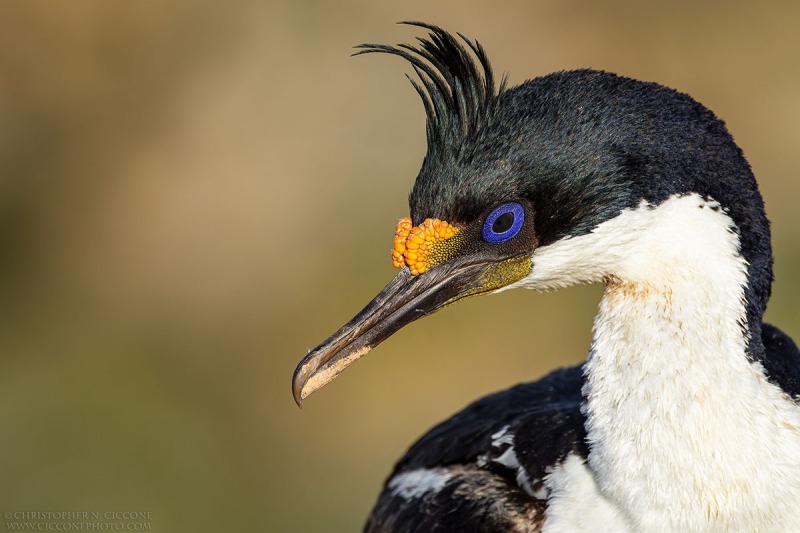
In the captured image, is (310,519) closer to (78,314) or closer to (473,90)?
(78,314)

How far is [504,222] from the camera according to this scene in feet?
13.7

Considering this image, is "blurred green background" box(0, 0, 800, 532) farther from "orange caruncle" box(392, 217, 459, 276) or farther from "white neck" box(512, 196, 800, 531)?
"white neck" box(512, 196, 800, 531)

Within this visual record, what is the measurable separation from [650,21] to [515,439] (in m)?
7.68

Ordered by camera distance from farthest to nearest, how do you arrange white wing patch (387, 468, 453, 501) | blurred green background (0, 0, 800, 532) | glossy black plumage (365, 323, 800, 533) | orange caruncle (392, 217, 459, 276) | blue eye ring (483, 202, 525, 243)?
blurred green background (0, 0, 800, 532)
white wing patch (387, 468, 453, 501)
glossy black plumage (365, 323, 800, 533)
orange caruncle (392, 217, 459, 276)
blue eye ring (483, 202, 525, 243)

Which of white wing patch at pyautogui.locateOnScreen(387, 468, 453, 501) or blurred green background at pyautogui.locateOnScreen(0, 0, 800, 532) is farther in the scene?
blurred green background at pyautogui.locateOnScreen(0, 0, 800, 532)

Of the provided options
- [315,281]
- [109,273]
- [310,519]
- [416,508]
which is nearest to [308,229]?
[315,281]

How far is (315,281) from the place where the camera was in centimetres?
1055

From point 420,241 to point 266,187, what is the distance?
268 inches

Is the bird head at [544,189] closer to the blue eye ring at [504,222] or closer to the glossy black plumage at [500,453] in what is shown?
the blue eye ring at [504,222]

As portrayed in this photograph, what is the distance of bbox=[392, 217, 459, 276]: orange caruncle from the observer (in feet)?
14.0

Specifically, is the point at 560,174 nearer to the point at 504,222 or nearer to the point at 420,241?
the point at 504,222

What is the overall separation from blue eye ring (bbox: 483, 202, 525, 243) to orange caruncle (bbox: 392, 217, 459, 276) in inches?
5.1

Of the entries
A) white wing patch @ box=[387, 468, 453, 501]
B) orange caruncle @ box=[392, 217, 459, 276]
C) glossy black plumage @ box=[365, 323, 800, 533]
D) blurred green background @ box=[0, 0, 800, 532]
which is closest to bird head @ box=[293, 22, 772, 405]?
orange caruncle @ box=[392, 217, 459, 276]

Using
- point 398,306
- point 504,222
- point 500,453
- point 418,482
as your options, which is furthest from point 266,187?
point 504,222
